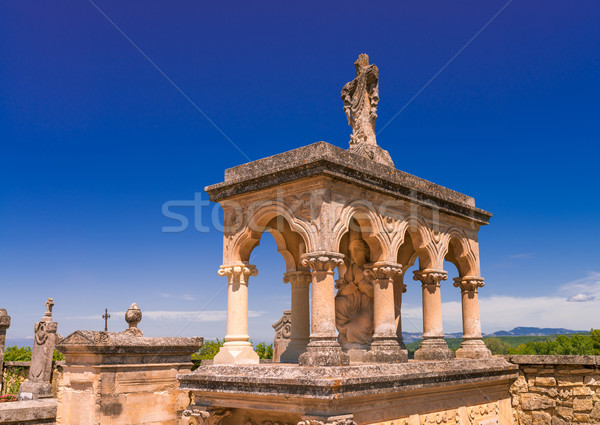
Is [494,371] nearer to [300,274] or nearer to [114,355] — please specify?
[300,274]

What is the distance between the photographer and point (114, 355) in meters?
9.30

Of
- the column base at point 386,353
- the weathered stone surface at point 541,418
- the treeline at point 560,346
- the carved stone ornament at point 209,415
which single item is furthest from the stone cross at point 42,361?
the treeline at point 560,346

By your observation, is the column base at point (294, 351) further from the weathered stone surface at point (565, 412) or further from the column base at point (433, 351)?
the weathered stone surface at point (565, 412)

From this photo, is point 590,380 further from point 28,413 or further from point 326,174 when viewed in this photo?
point 28,413

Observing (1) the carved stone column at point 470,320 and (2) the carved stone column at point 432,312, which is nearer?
(2) the carved stone column at point 432,312

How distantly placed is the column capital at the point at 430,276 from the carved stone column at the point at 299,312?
6.38 ft

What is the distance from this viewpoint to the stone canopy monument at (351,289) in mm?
7191

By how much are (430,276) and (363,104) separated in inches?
132

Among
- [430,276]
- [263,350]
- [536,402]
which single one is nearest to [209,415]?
[430,276]

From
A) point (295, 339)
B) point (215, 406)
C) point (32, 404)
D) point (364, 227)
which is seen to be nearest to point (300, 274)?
point (295, 339)

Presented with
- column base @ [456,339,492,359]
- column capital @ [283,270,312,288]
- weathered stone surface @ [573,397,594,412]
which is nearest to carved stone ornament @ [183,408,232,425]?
column capital @ [283,270,312,288]

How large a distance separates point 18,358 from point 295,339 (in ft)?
56.3

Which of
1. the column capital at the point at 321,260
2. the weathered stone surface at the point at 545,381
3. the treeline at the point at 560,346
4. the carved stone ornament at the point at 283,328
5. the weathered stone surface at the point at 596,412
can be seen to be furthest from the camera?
the treeline at the point at 560,346

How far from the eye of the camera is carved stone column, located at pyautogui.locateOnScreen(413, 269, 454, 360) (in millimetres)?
9555
